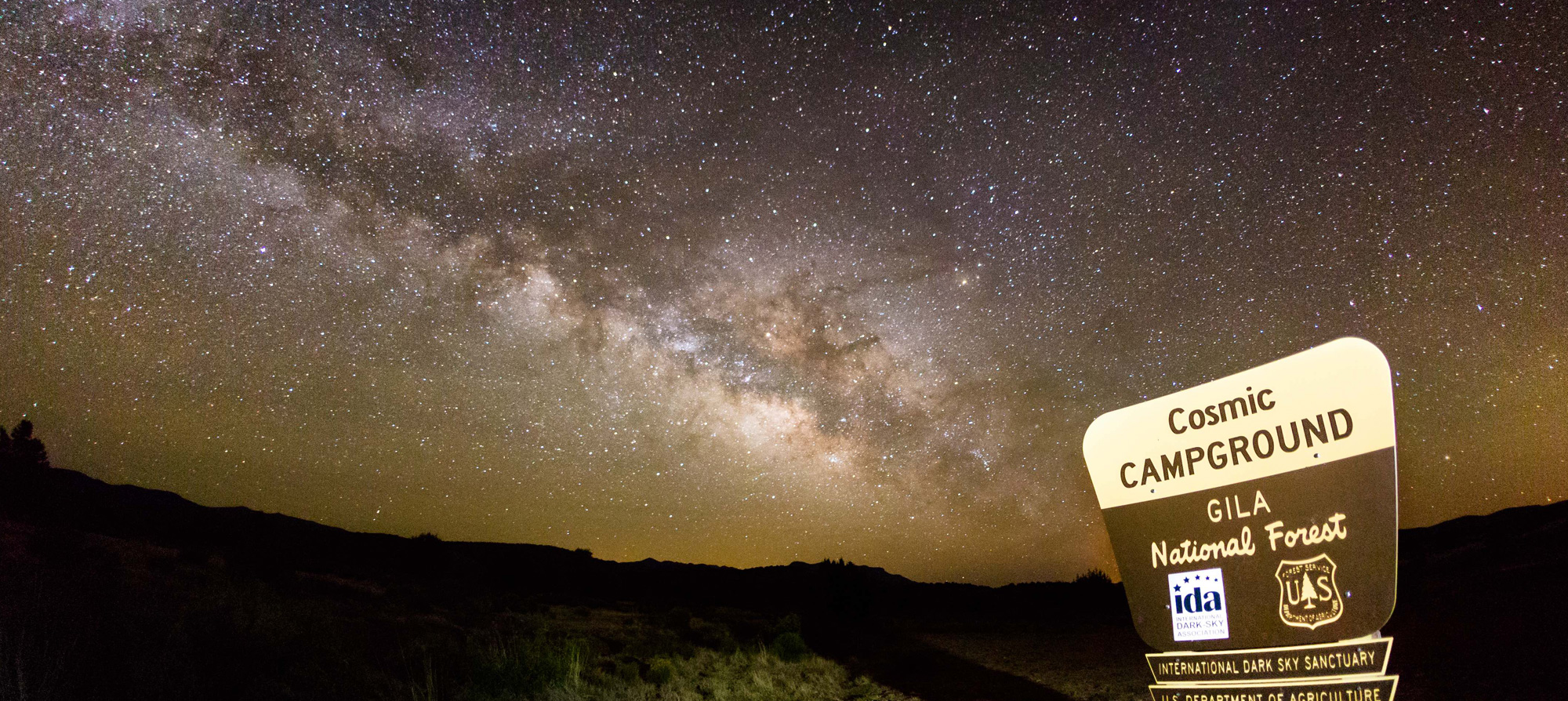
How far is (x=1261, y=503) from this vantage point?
4445 millimetres

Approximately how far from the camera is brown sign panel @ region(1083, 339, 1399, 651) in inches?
157

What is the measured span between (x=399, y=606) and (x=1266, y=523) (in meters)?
26.8

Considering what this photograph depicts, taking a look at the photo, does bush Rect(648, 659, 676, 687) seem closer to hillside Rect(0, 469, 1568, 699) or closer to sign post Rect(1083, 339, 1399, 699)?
hillside Rect(0, 469, 1568, 699)

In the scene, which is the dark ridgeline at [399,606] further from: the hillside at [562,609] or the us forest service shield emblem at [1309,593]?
the us forest service shield emblem at [1309,593]

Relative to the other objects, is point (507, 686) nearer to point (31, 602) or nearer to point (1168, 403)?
point (31, 602)

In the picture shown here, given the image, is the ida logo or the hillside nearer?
the ida logo

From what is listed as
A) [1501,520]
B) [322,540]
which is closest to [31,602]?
[322,540]

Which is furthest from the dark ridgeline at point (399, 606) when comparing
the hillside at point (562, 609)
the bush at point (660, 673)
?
the bush at point (660, 673)

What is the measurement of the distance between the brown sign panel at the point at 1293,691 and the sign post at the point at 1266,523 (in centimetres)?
1

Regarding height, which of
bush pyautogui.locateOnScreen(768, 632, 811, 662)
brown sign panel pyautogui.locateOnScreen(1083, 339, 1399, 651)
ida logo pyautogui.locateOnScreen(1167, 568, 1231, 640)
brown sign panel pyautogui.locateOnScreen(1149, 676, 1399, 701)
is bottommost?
bush pyautogui.locateOnScreen(768, 632, 811, 662)

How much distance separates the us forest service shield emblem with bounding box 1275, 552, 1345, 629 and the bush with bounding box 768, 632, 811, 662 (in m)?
12.9

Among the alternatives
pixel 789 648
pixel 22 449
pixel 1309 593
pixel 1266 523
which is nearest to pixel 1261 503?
pixel 1266 523

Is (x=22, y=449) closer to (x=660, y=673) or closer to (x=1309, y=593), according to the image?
(x=660, y=673)

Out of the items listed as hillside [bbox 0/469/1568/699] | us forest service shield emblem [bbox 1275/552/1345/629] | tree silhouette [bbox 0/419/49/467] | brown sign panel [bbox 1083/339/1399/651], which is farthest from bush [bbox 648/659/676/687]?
tree silhouette [bbox 0/419/49/467]
